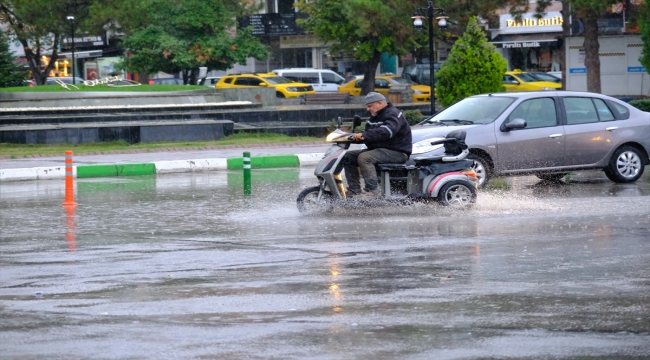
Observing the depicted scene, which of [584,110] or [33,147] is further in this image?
[33,147]

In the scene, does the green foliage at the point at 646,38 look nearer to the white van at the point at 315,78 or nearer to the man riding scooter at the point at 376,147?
the white van at the point at 315,78

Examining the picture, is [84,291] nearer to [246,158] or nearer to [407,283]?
[407,283]

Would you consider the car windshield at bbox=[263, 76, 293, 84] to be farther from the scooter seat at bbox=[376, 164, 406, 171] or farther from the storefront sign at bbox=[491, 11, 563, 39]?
the scooter seat at bbox=[376, 164, 406, 171]

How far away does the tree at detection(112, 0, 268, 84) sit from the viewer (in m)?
44.1

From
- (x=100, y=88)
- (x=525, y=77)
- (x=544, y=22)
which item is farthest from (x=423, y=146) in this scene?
(x=544, y=22)

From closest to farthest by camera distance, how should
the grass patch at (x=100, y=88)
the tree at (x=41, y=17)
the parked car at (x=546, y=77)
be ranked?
the grass patch at (x=100, y=88) < the parked car at (x=546, y=77) < the tree at (x=41, y=17)

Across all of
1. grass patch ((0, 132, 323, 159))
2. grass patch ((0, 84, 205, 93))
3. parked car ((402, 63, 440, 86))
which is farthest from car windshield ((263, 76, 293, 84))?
grass patch ((0, 132, 323, 159))

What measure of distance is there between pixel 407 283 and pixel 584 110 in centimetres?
887

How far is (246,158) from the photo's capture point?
Answer: 15930 millimetres

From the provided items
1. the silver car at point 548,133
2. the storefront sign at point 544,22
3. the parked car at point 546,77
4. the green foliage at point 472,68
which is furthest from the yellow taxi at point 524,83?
the silver car at point 548,133

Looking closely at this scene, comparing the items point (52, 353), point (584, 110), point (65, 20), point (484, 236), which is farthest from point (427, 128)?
point (65, 20)

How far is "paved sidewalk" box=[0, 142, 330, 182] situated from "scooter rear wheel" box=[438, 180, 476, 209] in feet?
29.0

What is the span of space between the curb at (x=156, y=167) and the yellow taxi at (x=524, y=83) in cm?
2120

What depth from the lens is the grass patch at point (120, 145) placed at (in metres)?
24.8
